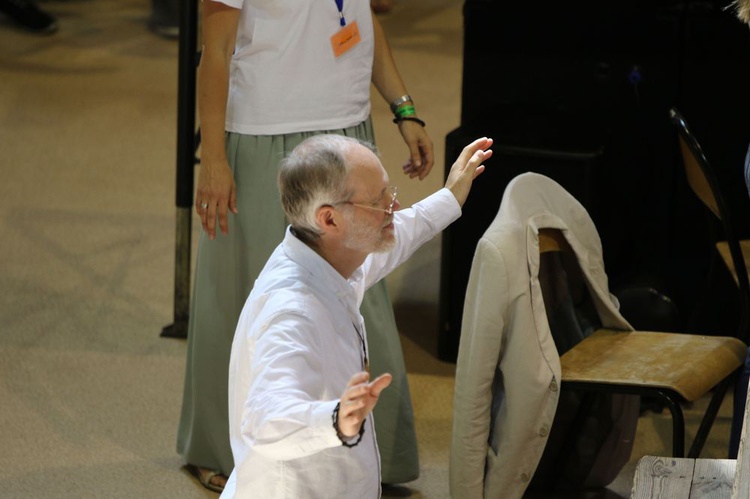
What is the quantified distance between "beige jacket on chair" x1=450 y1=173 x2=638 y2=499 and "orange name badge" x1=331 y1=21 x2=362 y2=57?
20.4 inches

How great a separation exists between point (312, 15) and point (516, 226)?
68 cm

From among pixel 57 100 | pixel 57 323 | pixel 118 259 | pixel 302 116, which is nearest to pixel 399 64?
pixel 57 100

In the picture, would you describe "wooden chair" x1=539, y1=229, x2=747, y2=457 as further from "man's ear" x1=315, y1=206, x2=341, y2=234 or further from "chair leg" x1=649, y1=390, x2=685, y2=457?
"man's ear" x1=315, y1=206, x2=341, y2=234

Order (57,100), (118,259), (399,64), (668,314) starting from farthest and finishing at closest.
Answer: (399,64), (57,100), (118,259), (668,314)

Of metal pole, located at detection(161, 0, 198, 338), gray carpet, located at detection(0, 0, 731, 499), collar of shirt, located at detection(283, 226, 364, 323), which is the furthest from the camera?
metal pole, located at detection(161, 0, 198, 338)

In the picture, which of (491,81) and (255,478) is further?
(491,81)

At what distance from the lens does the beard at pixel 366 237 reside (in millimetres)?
2119

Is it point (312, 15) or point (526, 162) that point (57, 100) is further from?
point (312, 15)

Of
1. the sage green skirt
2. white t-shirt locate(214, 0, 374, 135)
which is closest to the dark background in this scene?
the sage green skirt

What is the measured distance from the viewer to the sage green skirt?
119 inches

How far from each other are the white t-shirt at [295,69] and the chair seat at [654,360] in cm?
81

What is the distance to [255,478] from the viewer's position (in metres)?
2.07

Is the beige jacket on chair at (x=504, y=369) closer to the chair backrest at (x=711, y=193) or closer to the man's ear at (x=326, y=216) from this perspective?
the chair backrest at (x=711, y=193)

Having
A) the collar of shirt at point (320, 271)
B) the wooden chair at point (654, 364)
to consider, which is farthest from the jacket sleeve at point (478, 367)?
the collar of shirt at point (320, 271)
